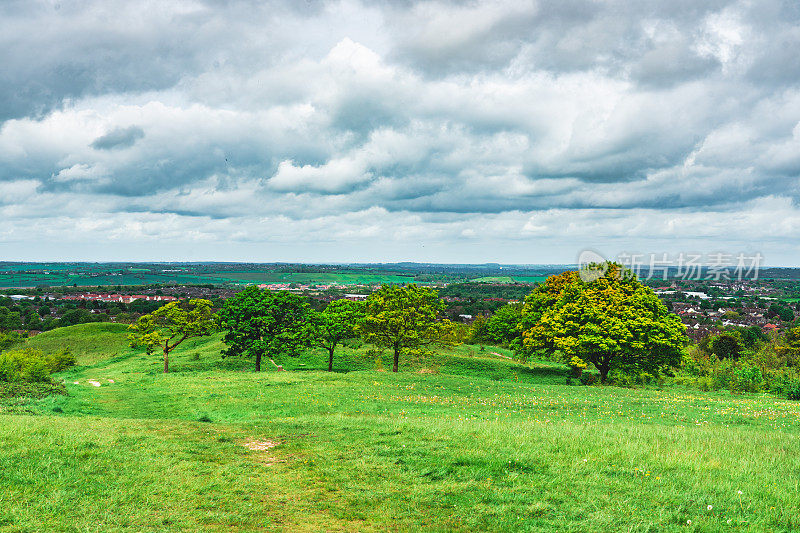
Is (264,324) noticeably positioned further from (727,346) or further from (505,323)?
(727,346)

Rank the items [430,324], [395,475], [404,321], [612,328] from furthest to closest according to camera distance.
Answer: [430,324]
[404,321]
[612,328]
[395,475]

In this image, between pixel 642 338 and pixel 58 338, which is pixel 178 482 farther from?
pixel 58 338

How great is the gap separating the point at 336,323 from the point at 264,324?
7415mm

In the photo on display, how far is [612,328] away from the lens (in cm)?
4069

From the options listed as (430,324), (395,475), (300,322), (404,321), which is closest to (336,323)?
(300,322)

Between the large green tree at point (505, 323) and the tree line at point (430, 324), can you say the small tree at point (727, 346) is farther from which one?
the tree line at point (430, 324)

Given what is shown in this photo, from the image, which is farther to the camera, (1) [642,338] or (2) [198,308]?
(2) [198,308]

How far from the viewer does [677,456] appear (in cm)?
1207

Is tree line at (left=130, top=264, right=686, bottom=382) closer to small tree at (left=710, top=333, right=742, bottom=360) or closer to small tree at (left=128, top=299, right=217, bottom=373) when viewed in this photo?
small tree at (left=128, top=299, right=217, bottom=373)

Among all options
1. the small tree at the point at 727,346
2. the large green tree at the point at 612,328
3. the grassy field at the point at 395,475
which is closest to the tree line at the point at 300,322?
the large green tree at the point at 612,328

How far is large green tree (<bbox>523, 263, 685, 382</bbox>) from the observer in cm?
4100

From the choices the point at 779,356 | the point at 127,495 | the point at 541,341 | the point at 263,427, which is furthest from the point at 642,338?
the point at 779,356

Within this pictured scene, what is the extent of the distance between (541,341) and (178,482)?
42544 millimetres

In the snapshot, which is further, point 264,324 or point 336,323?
point 336,323
